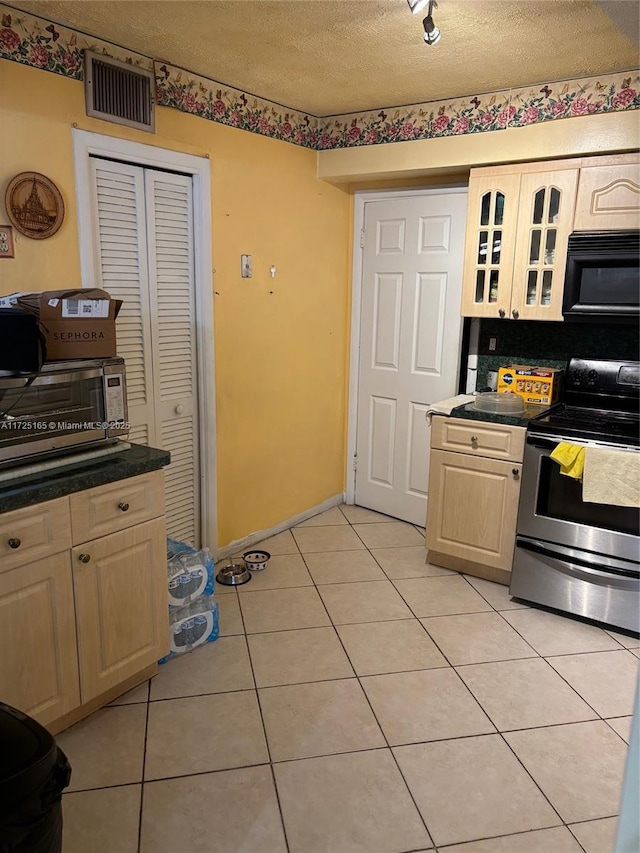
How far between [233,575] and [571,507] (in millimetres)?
1668

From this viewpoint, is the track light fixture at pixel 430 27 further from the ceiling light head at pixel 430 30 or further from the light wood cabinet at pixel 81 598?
the light wood cabinet at pixel 81 598

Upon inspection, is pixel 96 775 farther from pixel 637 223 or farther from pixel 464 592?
pixel 637 223

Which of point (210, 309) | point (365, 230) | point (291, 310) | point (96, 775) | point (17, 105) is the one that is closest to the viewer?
point (96, 775)

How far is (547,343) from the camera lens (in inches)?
133

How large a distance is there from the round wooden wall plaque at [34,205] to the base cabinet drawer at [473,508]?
206cm

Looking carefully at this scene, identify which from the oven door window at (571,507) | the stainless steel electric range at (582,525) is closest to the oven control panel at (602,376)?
the stainless steel electric range at (582,525)

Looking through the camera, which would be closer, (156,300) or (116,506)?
(116,506)

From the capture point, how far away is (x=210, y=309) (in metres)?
3.07

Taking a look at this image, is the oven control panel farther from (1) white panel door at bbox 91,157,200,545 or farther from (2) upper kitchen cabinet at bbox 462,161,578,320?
(1) white panel door at bbox 91,157,200,545

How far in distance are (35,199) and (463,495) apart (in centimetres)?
232

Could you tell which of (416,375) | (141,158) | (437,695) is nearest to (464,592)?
(437,695)

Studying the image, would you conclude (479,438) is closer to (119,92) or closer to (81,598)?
(81,598)

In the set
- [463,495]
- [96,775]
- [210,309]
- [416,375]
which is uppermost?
[210,309]

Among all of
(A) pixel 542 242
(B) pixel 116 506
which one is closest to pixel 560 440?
(A) pixel 542 242
